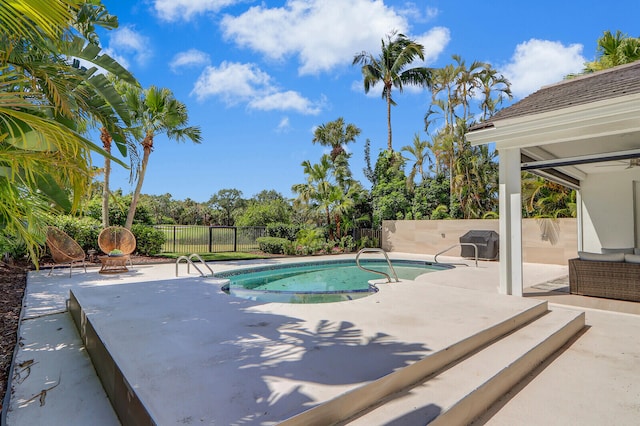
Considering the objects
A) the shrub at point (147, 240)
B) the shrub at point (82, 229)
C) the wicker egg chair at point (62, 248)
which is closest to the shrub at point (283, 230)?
the shrub at point (147, 240)

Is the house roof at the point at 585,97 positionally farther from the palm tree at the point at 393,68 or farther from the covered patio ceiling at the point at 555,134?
the palm tree at the point at 393,68

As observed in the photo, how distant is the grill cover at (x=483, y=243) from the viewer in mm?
13047

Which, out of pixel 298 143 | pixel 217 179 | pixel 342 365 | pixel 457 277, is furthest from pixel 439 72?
pixel 217 179

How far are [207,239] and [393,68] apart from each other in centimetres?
1588

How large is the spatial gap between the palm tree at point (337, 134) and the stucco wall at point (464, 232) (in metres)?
10.6

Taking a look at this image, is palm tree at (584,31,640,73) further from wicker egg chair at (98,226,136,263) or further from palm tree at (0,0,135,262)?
wicker egg chair at (98,226,136,263)

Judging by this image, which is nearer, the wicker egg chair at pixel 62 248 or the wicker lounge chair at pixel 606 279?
the wicker lounge chair at pixel 606 279

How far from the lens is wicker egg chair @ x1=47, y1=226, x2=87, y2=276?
28.5 feet

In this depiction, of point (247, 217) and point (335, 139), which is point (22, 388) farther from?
point (335, 139)

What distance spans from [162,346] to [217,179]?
4916 cm

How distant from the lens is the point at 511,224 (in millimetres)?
6090

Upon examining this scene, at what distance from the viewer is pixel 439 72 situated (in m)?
20.1

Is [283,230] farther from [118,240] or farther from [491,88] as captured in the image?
[491,88]

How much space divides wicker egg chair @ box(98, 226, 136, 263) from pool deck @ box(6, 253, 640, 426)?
4.92 metres
